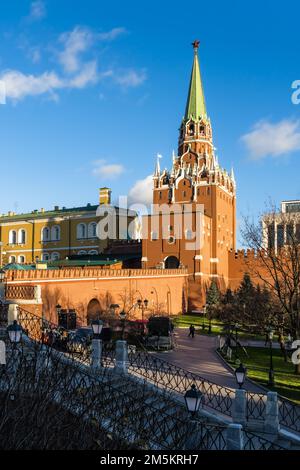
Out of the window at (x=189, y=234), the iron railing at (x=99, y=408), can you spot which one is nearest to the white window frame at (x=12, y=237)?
the window at (x=189, y=234)

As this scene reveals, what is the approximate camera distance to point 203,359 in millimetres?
24406

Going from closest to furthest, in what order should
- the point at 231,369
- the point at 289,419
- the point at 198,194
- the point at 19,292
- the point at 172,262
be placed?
1. the point at 289,419
2. the point at 19,292
3. the point at 231,369
4. the point at 172,262
5. the point at 198,194

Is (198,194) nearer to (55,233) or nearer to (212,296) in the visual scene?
(212,296)

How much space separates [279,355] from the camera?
27.4m

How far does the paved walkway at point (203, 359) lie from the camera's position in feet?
62.8

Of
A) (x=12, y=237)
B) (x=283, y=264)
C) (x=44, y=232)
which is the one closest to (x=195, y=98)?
(x=44, y=232)

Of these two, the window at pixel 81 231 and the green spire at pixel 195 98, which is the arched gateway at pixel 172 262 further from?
the green spire at pixel 195 98

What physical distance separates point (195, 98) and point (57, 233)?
82.7 feet

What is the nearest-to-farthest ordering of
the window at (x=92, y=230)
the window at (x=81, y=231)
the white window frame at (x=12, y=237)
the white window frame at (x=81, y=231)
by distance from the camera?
the window at (x=92, y=230)
the white window frame at (x=81, y=231)
the window at (x=81, y=231)
the white window frame at (x=12, y=237)

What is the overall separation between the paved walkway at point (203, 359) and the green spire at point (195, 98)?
36.4 metres

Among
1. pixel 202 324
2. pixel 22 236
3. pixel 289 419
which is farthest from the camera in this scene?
pixel 22 236

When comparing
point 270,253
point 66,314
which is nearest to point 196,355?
point 270,253
